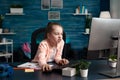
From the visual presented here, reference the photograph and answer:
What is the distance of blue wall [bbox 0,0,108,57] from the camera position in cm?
614

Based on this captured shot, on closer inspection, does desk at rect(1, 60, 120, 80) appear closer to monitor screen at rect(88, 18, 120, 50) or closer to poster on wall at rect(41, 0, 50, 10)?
monitor screen at rect(88, 18, 120, 50)

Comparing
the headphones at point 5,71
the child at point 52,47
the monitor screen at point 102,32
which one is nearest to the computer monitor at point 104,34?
the monitor screen at point 102,32

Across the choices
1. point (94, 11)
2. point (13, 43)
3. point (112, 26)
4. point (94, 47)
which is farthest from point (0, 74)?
point (94, 11)

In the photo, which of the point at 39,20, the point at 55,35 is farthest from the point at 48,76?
the point at 39,20

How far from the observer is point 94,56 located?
2.25m

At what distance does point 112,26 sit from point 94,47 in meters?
0.25

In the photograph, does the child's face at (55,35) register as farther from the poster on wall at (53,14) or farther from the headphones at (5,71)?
the poster on wall at (53,14)

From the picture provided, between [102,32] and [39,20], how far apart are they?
13.8 feet

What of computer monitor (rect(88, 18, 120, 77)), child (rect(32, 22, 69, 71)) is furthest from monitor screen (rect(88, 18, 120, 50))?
child (rect(32, 22, 69, 71))

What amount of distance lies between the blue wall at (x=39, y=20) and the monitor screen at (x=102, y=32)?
4076mm

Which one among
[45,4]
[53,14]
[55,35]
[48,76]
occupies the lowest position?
[48,76]

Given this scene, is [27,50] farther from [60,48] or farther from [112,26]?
[112,26]

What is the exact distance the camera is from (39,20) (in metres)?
6.25

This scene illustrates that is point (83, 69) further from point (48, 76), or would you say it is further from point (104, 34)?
point (104, 34)
